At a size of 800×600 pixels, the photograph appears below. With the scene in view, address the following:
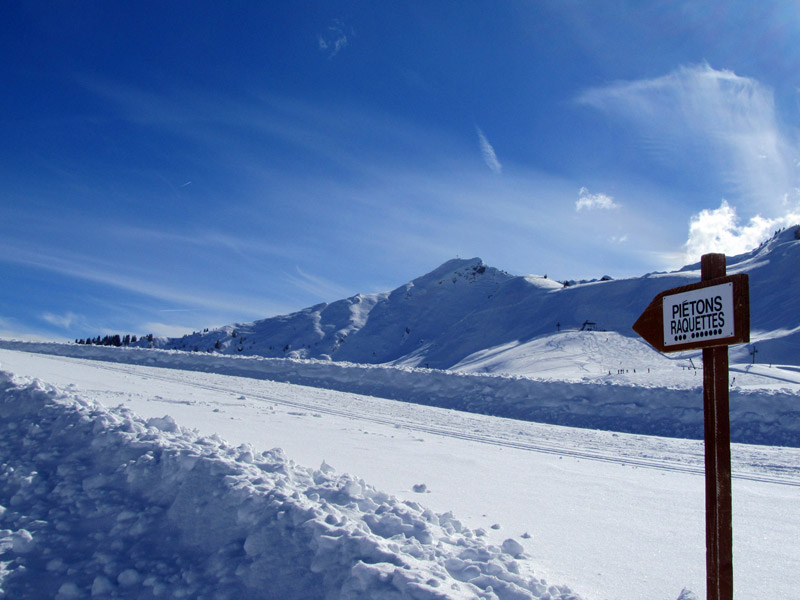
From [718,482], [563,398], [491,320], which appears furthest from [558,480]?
[491,320]

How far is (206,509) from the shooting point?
14.7 feet

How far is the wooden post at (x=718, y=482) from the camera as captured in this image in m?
3.01

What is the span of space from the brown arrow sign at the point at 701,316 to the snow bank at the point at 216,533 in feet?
5.93

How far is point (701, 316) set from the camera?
3.30m

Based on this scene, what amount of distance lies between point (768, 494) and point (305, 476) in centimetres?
574

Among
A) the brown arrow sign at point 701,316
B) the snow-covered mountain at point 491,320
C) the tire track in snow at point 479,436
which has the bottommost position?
the tire track in snow at point 479,436

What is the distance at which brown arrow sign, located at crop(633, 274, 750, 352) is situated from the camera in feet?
10.00

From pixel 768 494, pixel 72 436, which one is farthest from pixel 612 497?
pixel 72 436

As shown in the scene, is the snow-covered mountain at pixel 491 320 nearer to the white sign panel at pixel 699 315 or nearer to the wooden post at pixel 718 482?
the white sign panel at pixel 699 315

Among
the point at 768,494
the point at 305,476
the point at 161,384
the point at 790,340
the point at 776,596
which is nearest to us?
the point at 776,596

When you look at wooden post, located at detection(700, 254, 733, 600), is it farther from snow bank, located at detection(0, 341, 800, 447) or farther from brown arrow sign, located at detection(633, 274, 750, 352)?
snow bank, located at detection(0, 341, 800, 447)

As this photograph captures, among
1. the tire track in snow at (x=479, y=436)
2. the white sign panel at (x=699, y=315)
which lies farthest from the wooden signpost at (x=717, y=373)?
the tire track in snow at (x=479, y=436)

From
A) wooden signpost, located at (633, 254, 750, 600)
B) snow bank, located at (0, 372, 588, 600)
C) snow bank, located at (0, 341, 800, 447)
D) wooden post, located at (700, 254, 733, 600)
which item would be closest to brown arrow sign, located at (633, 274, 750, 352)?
wooden signpost, located at (633, 254, 750, 600)

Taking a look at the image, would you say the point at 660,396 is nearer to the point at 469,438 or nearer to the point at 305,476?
Result: the point at 469,438
